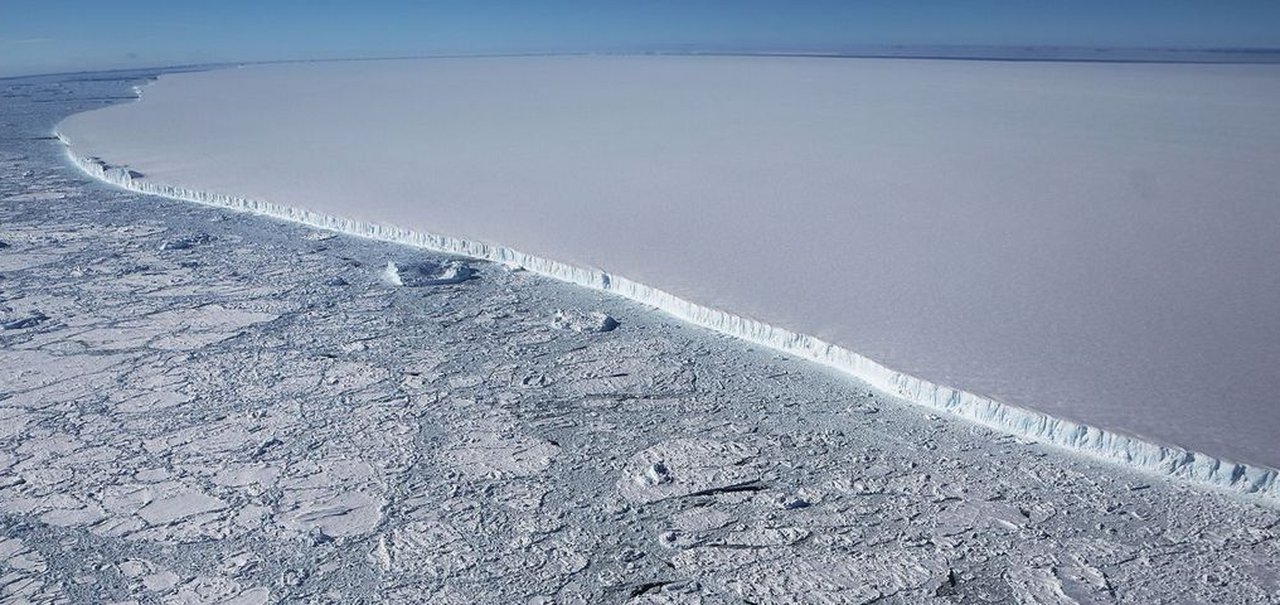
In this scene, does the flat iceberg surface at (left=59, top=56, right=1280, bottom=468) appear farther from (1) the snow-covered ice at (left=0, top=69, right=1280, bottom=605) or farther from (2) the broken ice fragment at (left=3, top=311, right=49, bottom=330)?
(2) the broken ice fragment at (left=3, top=311, right=49, bottom=330)

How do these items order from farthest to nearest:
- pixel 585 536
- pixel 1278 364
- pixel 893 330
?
pixel 893 330 < pixel 1278 364 < pixel 585 536

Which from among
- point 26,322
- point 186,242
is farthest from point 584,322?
point 186,242

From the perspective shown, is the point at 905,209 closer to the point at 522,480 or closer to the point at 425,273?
the point at 425,273

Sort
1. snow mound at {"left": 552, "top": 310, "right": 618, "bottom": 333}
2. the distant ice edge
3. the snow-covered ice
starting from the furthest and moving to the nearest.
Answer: snow mound at {"left": 552, "top": 310, "right": 618, "bottom": 333} < the distant ice edge < the snow-covered ice

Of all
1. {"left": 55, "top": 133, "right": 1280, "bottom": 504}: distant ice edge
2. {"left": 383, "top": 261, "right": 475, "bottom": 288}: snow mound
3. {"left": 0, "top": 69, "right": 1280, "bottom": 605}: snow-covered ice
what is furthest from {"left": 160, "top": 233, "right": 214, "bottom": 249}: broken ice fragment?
{"left": 383, "top": 261, "right": 475, "bottom": 288}: snow mound

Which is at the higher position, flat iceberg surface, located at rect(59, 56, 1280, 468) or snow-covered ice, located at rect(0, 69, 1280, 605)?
flat iceberg surface, located at rect(59, 56, 1280, 468)

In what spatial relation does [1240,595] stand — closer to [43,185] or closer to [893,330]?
[893,330]

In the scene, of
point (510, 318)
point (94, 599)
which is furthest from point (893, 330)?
point (94, 599)
